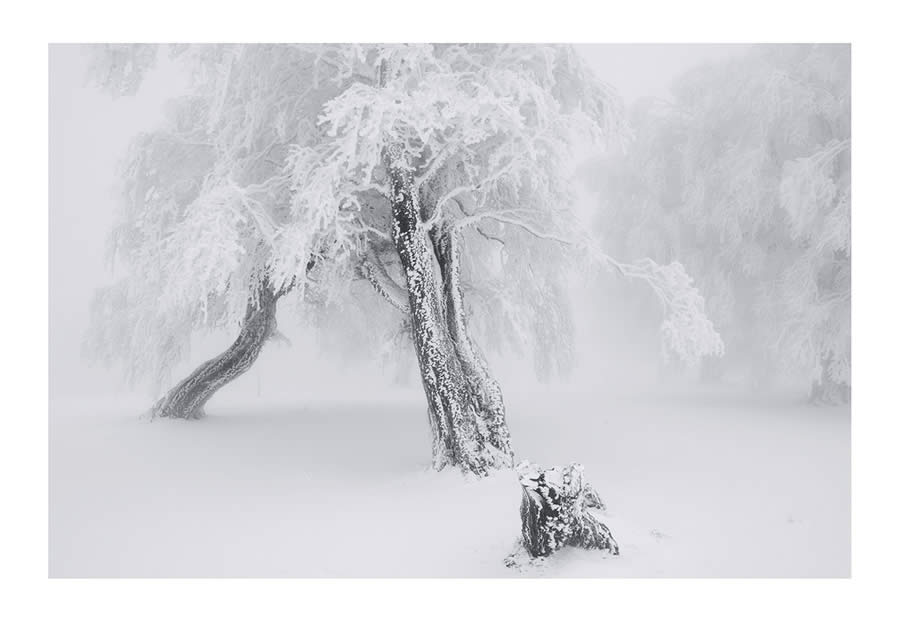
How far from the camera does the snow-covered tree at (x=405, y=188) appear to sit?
5172 mm

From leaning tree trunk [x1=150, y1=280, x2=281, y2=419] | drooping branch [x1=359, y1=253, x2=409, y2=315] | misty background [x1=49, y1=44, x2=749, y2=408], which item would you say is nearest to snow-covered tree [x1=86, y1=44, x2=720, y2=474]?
drooping branch [x1=359, y1=253, x2=409, y2=315]

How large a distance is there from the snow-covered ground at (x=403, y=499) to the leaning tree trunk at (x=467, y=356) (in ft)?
1.65

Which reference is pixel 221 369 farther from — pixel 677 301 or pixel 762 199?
pixel 762 199

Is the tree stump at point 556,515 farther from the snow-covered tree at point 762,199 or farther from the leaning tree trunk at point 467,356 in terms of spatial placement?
the snow-covered tree at point 762,199

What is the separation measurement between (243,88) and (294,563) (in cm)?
431

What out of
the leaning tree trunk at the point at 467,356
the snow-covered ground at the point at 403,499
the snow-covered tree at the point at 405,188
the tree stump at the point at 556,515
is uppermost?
the snow-covered tree at the point at 405,188

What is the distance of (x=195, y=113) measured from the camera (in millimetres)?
8375

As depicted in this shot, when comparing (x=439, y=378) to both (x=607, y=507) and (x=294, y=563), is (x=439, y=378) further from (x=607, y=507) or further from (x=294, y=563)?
(x=294, y=563)

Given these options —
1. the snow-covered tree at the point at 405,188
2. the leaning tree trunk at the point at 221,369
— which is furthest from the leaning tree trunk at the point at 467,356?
the leaning tree trunk at the point at 221,369

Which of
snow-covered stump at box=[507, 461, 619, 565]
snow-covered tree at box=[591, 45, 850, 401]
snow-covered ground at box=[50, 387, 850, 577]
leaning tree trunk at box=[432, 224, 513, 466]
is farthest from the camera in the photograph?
snow-covered tree at box=[591, 45, 850, 401]

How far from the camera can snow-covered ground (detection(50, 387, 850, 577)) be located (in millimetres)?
4262

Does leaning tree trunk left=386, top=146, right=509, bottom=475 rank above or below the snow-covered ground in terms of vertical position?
above

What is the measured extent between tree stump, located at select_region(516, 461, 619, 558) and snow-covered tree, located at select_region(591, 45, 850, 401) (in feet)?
21.9

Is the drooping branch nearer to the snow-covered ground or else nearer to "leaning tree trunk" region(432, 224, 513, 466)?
"leaning tree trunk" region(432, 224, 513, 466)
